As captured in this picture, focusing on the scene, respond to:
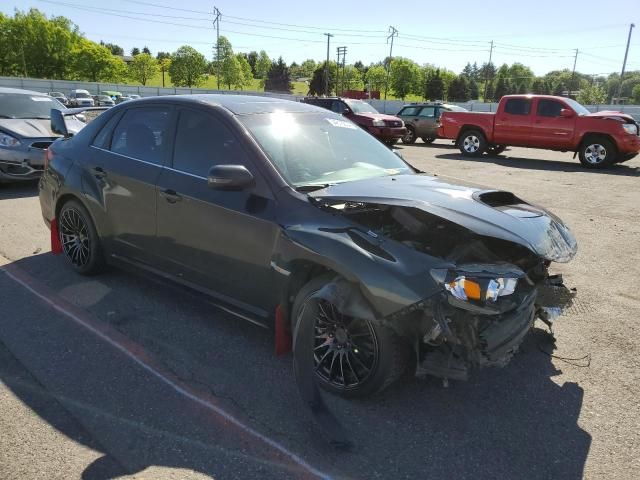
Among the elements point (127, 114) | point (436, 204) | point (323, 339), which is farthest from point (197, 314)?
point (436, 204)

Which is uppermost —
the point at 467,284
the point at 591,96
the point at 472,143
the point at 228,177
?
the point at 591,96

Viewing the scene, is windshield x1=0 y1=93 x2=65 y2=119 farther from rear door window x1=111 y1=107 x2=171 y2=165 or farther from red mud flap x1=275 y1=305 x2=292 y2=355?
red mud flap x1=275 y1=305 x2=292 y2=355

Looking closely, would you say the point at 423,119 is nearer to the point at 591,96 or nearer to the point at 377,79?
the point at 377,79

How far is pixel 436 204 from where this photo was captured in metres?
2.95

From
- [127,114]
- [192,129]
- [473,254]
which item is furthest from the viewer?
[127,114]

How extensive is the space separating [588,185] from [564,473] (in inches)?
411

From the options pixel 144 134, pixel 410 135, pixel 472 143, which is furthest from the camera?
pixel 410 135

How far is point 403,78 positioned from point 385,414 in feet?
441

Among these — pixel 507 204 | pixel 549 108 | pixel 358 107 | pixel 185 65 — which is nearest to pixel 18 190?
pixel 507 204

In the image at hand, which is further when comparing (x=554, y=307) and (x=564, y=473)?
(x=554, y=307)

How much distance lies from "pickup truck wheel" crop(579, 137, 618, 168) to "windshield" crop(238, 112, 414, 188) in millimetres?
12448

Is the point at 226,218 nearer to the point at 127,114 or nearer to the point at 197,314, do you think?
the point at 197,314

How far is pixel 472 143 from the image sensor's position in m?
17.2

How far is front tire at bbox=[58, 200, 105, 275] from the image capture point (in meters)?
4.75
